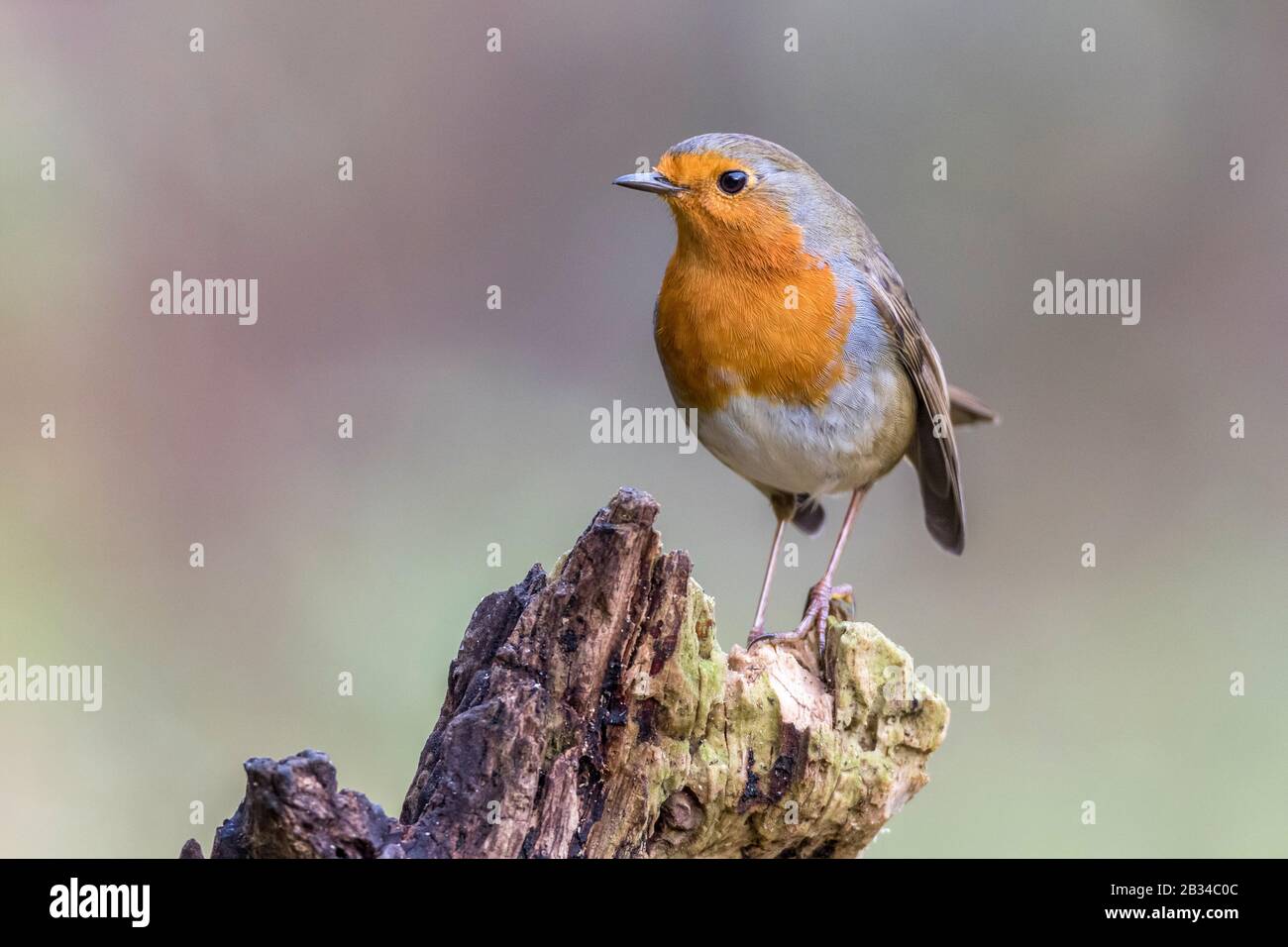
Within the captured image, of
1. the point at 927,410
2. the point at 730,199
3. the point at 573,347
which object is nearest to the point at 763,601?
the point at 927,410

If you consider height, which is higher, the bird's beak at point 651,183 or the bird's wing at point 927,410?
the bird's beak at point 651,183

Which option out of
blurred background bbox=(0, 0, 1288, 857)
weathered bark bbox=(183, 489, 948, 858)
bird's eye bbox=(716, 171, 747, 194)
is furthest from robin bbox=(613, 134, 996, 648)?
blurred background bbox=(0, 0, 1288, 857)

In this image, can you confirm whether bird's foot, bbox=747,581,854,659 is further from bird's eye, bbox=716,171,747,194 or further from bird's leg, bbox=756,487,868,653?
bird's eye, bbox=716,171,747,194

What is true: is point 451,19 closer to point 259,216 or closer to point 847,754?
point 259,216

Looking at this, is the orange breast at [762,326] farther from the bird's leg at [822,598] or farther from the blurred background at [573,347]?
the blurred background at [573,347]

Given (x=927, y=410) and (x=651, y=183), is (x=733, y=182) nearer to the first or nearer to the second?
(x=651, y=183)

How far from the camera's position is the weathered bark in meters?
2.86

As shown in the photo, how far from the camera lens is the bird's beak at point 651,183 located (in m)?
4.43

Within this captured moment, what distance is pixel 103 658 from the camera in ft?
22.9

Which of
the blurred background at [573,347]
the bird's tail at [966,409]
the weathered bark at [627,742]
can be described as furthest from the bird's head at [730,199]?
the blurred background at [573,347]

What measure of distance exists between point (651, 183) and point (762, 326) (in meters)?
0.58

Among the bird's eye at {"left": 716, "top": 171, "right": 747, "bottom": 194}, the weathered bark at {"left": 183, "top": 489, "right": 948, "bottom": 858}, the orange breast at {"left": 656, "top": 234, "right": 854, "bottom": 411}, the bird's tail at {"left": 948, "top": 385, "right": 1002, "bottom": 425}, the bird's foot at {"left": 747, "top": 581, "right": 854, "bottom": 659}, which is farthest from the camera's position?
the bird's tail at {"left": 948, "top": 385, "right": 1002, "bottom": 425}

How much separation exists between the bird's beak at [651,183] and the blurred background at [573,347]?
3034mm
